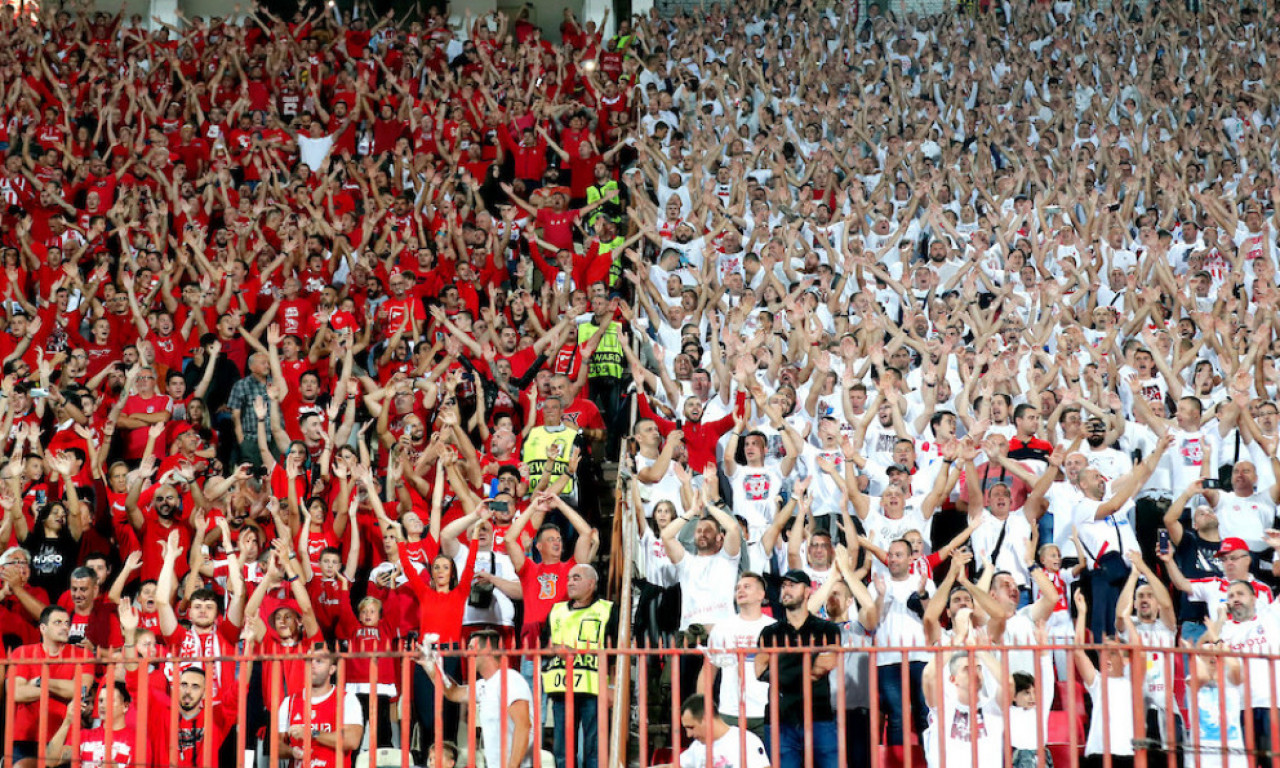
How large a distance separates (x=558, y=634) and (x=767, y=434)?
3.57 m

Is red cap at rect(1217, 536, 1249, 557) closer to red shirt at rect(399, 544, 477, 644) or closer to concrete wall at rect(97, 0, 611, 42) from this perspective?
red shirt at rect(399, 544, 477, 644)

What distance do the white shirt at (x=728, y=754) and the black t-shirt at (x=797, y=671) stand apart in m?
0.28

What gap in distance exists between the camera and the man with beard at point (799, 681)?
9.37 metres

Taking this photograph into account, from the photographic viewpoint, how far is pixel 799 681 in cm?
941

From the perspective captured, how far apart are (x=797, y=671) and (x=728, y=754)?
0.78m

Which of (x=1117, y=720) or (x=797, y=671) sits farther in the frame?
(x=1117, y=720)

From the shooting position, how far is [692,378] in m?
14.0

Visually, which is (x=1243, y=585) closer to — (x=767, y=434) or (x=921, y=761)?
(x=921, y=761)

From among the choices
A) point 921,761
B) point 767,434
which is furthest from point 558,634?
point 767,434

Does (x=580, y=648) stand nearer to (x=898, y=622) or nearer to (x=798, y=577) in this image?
(x=798, y=577)

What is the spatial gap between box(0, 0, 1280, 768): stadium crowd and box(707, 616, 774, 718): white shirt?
0.04m

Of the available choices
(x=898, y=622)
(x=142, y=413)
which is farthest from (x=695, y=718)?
(x=142, y=413)

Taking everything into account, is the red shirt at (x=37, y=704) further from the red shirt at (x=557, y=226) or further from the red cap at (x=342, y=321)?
the red shirt at (x=557, y=226)

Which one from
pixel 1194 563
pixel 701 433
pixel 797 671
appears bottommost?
pixel 797 671
